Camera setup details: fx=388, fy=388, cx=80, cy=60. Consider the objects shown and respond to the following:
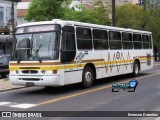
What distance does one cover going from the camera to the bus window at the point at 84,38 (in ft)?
52.1

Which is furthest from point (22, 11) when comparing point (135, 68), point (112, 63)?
point (112, 63)

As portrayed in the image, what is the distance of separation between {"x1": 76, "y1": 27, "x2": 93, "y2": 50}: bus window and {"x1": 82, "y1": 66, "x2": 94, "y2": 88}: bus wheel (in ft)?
3.03

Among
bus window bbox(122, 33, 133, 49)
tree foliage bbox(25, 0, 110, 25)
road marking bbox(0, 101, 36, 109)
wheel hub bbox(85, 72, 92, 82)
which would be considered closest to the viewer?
road marking bbox(0, 101, 36, 109)

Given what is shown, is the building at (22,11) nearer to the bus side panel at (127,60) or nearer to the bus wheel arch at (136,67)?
the bus wheel arch at (136,67)

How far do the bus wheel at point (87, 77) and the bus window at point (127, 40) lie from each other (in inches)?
177

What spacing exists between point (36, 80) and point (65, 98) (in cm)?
161

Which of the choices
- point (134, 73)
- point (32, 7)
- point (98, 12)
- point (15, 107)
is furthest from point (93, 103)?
point (98, 12)

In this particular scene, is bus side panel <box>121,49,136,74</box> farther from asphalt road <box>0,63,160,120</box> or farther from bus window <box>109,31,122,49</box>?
asphalt road <box>0,63,160,120</box>

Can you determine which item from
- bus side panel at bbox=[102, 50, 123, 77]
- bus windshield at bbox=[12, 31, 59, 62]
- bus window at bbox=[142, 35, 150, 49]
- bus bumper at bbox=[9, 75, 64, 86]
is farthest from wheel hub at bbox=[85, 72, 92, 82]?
bus window at bbox=[142, 35, 150, 49]

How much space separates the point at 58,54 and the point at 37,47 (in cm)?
88

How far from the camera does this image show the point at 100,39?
17.8 meters

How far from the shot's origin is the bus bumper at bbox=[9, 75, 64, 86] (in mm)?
14105

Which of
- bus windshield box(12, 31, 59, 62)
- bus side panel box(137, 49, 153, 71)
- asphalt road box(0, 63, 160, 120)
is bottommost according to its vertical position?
asphalt road box(0, 63, 160, 120)

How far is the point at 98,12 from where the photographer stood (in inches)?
1871
